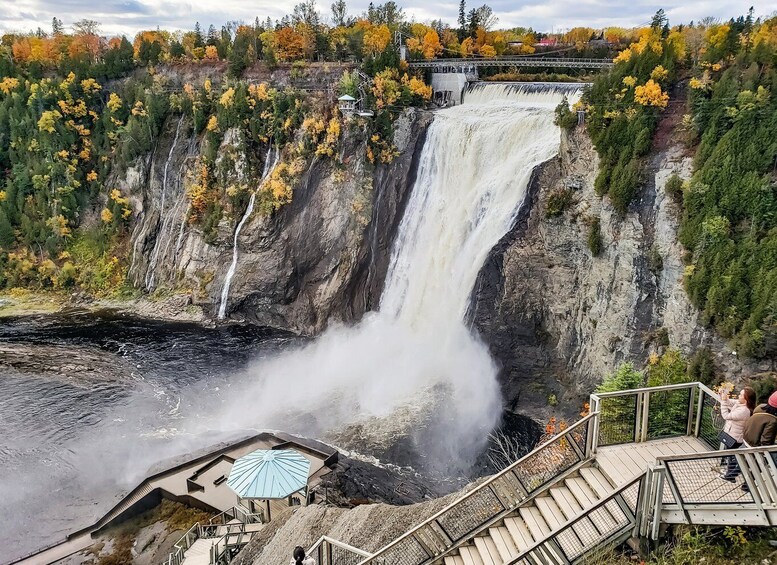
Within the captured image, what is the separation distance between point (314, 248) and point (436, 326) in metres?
12.8

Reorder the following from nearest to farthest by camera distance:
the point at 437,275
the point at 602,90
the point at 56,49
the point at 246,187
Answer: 1. the point at 602,90
2. the point at 437,275
3. the point at 246,187
4. the point at 56,49

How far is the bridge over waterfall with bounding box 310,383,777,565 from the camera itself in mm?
9289

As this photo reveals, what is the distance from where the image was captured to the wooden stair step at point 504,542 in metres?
10.5

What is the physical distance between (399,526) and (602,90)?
80.5 feet

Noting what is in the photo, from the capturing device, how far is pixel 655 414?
11.9 meters

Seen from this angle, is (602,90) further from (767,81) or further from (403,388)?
(403,388)

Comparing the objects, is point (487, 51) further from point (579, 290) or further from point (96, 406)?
point (96, 406)

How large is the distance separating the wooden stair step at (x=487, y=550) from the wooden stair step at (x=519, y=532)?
407mm

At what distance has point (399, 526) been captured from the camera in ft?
47.2

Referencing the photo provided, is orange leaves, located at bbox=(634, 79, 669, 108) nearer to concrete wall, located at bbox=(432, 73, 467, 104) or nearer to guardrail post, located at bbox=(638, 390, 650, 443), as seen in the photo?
concrete wall, located at bbox=(432, 73, 467, 104)

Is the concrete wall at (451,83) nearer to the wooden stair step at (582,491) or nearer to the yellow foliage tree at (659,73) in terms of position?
the yellow foliage tree at (659,73)

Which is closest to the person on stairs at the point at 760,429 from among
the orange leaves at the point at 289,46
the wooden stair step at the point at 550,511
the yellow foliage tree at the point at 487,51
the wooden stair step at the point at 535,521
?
the wooden stair step at the point at 550,511

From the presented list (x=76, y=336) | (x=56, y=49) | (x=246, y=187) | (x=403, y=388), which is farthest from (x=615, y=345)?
(x=56, y=49)

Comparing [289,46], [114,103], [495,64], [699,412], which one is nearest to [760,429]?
[699,412]
